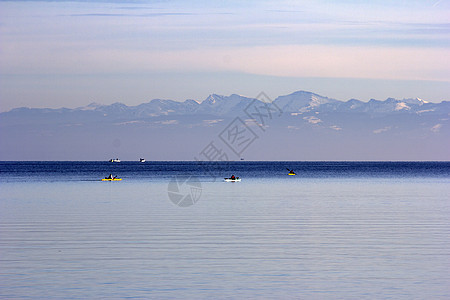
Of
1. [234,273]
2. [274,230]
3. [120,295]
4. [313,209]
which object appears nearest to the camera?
[120,295]

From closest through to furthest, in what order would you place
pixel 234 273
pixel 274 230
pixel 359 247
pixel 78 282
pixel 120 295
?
pixel 120 295, pixel 78 282, pixel 234 273, pixel 359 247, pixel 274 230

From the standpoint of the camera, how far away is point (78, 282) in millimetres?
20562

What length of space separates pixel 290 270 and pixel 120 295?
21.0 feet

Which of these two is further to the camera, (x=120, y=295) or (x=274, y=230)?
(x=274, y=230)

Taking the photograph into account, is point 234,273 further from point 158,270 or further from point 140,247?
point 140,247

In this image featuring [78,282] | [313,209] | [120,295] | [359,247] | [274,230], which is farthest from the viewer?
[313,209]

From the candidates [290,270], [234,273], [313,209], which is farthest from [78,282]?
[313,209]

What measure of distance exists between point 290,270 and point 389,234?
1137cm

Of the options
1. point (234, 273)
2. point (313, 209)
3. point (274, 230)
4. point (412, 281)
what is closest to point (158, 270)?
point (234, 273)

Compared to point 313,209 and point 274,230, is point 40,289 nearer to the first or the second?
point 274,230

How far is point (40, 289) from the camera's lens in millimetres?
19500

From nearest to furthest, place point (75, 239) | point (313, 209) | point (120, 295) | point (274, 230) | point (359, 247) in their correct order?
point (120, 295), point (359, 247), point (75, 239), point (274, 230), point (313, 209)

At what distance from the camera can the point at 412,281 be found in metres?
20.6

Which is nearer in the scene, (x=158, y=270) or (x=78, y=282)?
(x=78, y=282)
